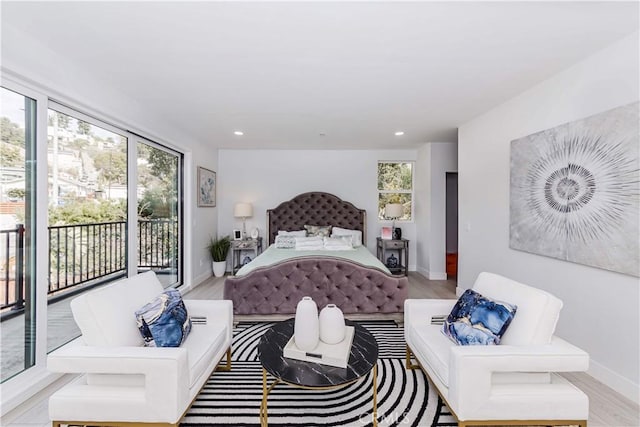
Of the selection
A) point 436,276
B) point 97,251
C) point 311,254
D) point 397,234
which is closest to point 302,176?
point 311,254

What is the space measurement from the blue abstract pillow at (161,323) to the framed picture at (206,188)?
3229 millimetres

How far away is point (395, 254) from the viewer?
221 inches

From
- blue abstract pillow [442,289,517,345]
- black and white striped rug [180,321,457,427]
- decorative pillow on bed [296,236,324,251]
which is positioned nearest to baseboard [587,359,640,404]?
blue abstract pillow [442,289,517,345]

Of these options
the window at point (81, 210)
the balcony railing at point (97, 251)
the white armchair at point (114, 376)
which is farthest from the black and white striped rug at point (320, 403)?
the balcony railing at point (97, 251)

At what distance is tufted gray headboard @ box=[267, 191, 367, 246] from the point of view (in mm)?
5535

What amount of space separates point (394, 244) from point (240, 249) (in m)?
2.82

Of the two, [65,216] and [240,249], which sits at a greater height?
[65,216]

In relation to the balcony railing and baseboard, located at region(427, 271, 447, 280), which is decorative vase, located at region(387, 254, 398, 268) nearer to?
baseboard, located at region(427, 271, 447, 280)

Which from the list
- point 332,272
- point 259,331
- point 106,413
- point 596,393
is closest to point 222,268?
point 259,331

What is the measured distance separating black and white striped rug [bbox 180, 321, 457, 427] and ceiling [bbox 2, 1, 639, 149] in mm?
2420

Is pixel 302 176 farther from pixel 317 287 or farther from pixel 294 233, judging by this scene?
pixel 317 287

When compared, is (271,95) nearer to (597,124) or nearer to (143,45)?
(143,45)

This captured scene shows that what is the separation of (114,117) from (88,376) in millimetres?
2298

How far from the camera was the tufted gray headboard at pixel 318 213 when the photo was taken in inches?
218
